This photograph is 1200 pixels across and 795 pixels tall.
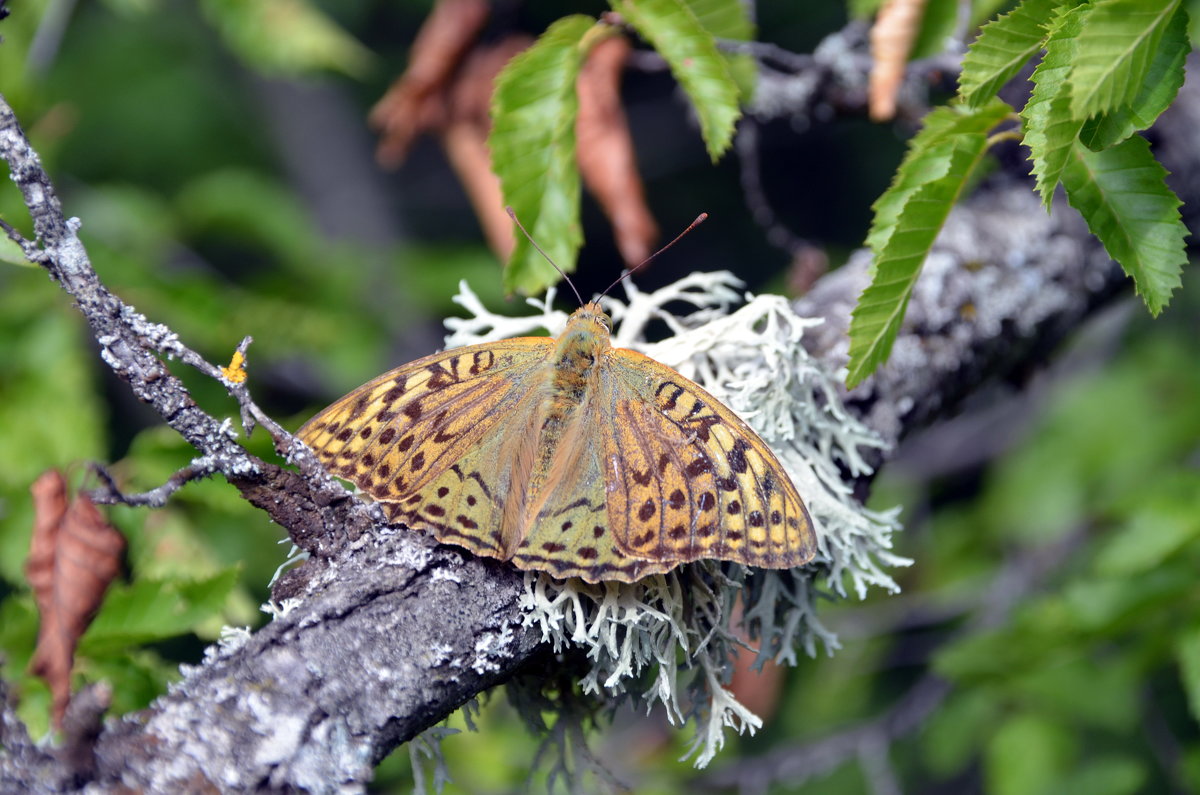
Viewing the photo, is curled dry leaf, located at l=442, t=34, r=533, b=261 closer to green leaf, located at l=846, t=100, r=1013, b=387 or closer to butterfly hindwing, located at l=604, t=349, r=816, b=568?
butterfly hindwing, located at l=604, t=349, r=816, b=568

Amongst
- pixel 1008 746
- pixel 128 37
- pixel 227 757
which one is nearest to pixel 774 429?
pixel 227 757

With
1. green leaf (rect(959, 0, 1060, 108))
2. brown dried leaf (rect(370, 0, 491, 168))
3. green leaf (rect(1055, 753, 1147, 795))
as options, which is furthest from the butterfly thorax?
green leaf (rect(1055, 753, 1147, 795))

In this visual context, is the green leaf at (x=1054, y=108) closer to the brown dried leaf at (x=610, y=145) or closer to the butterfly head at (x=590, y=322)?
the butterfly head at (x=590, y=322)

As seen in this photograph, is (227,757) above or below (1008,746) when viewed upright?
above

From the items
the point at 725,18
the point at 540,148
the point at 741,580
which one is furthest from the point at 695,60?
the point at 741,580

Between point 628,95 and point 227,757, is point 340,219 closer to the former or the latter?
point 628,95

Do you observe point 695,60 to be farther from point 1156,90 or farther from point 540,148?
point 1156,90
